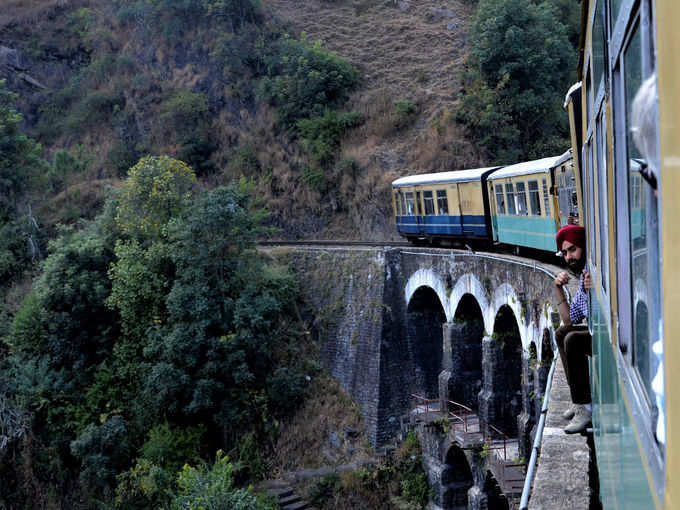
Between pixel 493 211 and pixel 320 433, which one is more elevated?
pixel 493 211

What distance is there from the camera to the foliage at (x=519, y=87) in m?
27.0

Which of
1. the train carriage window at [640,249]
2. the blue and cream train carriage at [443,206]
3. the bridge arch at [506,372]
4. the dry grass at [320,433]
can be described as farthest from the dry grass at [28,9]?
the train carriage window at [640,249]

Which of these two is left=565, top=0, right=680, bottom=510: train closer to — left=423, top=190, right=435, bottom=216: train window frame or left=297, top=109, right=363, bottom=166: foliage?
left=423, top=190, right=435, bottom=216: train window frame

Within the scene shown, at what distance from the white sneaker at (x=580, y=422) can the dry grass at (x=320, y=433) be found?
14.5 metres

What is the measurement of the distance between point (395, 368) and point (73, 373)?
9.32 metres

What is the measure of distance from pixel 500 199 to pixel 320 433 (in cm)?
813

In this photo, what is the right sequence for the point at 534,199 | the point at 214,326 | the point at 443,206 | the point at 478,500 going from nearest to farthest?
1. the point at 534,199
2. the point at 478,500
3. the point at 443,206
4. the point at 214,326

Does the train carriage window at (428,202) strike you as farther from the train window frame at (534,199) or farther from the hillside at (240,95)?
the hillside at (240,95)

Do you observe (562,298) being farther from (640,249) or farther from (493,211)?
(493,211)

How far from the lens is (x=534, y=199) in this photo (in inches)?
543

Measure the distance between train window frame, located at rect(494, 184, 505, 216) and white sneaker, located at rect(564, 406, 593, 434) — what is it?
11366 mm

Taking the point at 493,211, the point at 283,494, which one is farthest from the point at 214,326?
the point at 493,211

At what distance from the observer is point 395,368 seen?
19453 millimetres

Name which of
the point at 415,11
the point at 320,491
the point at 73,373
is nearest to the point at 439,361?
the point at 320,491
